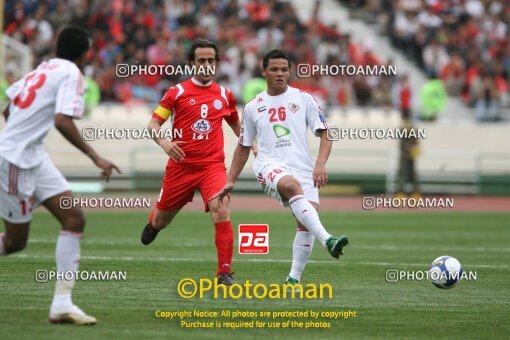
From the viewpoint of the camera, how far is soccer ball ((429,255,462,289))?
11.1 metres

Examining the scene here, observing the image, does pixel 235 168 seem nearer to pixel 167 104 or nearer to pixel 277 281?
pixel 167 104

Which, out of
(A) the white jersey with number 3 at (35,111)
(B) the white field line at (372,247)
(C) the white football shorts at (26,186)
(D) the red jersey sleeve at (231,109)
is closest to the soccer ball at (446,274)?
(D) the red jersey sleeve at (231,109)

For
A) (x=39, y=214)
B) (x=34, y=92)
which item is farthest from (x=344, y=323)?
(x=39, y=214)

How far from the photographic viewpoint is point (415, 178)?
27.3 meters

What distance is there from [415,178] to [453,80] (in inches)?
269

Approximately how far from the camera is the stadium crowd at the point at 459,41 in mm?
32500

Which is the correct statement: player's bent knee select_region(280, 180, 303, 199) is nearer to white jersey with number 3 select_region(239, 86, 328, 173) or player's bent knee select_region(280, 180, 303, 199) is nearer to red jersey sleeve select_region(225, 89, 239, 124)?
white jersey with number 3 select_region(239, 86, 328, 173)

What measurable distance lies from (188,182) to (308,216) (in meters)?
1.81

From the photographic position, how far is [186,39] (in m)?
29.7

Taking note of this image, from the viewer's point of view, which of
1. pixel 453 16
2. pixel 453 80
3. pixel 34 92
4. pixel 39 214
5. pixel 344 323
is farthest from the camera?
pixel 453 16

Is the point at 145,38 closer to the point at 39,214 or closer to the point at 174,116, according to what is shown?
the point at 39,214

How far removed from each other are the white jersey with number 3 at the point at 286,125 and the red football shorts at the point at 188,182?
615 mm

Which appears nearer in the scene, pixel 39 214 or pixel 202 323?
pixel 202 323

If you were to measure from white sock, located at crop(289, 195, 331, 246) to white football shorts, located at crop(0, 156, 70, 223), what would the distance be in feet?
9.47
